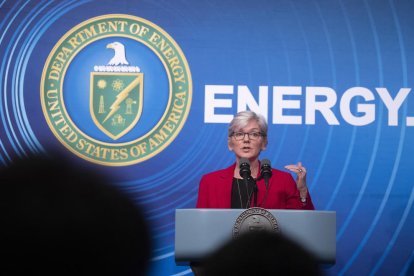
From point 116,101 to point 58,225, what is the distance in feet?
13.5

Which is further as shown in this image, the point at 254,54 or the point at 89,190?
the point at 254,54

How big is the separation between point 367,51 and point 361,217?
1296 mm

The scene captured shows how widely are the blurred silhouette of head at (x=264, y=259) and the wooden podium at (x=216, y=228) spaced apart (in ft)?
7.23

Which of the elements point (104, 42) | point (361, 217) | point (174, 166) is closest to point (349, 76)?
point (361, 217)

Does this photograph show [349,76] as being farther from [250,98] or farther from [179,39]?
[179,39]

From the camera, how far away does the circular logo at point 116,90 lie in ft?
15.4

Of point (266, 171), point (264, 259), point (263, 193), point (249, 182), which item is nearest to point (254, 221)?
point (266, 171)

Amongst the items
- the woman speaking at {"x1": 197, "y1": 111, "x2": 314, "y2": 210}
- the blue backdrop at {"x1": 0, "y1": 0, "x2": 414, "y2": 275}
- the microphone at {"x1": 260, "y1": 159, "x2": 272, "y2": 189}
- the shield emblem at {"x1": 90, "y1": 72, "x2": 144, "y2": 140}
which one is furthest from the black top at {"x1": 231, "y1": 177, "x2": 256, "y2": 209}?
the shield emblem at {"x1": 90, "y1": 72, "x2": 144, "y2": 140}

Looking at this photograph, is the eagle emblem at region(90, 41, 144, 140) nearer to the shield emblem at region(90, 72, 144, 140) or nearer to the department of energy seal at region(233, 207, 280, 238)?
the shield emblem at region(90, 72, 144, 140)

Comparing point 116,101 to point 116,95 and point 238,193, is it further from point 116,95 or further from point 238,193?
point 238,193

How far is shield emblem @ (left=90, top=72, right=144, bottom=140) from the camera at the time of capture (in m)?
4.70

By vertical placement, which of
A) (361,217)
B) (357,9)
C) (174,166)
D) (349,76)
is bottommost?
(361,217)

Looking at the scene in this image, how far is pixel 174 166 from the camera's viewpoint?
15.3ft

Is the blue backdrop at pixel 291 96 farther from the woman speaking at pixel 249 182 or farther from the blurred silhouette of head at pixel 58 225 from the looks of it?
the blurred silhouette of head at pixel 58 225
